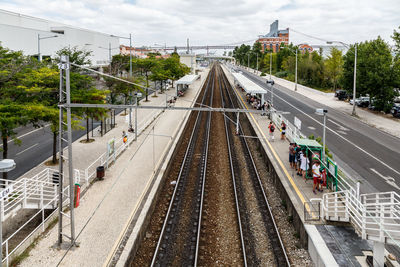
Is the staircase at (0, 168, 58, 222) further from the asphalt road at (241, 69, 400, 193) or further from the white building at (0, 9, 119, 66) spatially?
the white building at (0, 9, 119, 66)

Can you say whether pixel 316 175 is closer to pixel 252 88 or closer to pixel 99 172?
pixel 99 172

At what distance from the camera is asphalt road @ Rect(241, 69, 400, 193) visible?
57.2ft

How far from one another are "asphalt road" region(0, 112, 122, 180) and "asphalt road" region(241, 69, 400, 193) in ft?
61.0

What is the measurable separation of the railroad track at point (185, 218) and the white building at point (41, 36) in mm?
36325

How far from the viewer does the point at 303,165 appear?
16.0 meters

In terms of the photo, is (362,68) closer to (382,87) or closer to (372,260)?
(382,87)

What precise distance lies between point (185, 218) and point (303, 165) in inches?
254

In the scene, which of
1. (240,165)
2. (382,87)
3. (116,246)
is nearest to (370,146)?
(240,165)

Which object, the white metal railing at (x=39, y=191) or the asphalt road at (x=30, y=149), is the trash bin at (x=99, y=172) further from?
the asphalt road at (x=30, y=149)

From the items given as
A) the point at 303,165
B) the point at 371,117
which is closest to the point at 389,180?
the point at 303,165

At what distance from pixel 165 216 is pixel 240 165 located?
838cm

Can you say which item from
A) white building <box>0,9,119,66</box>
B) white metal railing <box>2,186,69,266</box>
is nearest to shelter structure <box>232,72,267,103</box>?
white metal railing <box>2,186,69,266</box>

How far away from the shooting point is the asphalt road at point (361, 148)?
1742 centimetres

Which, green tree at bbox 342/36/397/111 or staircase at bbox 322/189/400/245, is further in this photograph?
green tree at bbox 342/36/397/111
